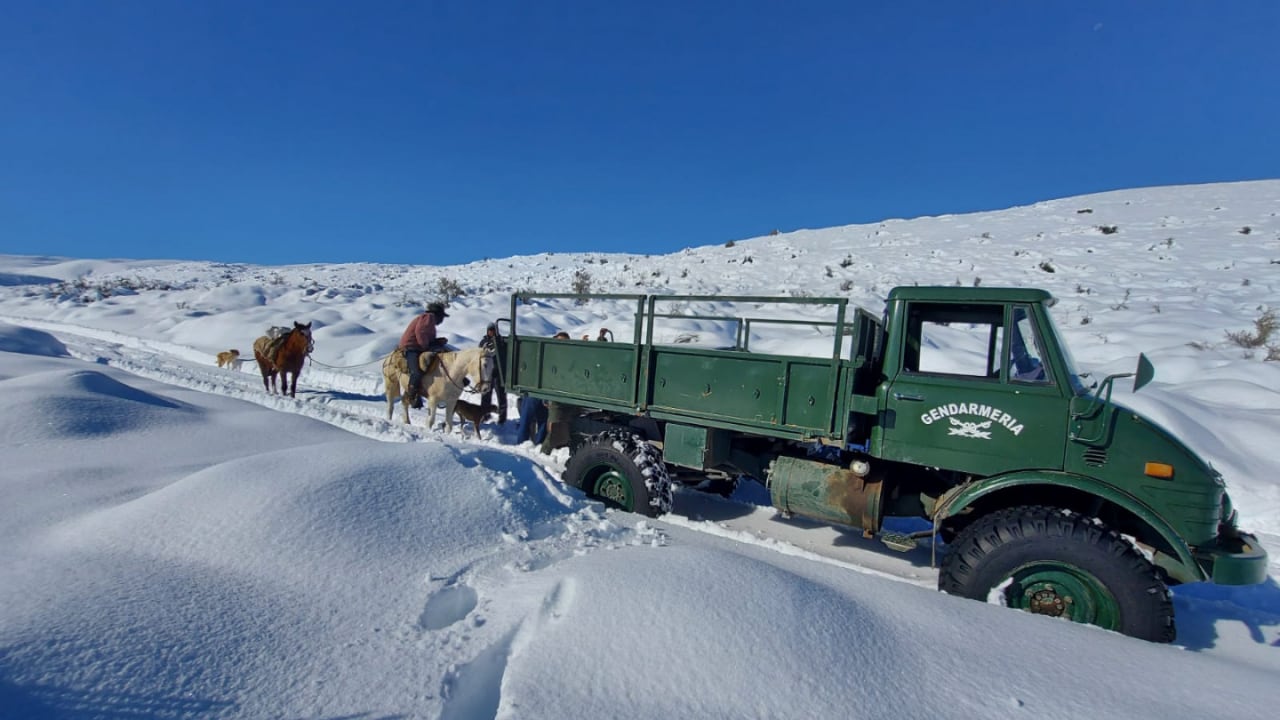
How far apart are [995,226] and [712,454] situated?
32354mm

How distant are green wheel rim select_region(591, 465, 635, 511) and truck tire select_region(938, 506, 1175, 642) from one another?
271cm

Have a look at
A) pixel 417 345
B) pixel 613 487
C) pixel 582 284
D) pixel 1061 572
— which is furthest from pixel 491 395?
pixel 582 284

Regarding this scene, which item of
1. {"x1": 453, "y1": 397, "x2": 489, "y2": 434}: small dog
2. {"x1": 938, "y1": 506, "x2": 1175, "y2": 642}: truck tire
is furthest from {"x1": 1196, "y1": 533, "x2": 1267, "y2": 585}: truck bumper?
{"x1": 453, "y1": 397, "x2": 489, "y2": 434}: small dog

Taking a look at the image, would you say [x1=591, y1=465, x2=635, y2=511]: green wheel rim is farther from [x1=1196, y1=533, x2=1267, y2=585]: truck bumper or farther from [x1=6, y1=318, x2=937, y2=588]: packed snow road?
[x1=1196, y1=533, x2=1267, y2=585]: truck bumper

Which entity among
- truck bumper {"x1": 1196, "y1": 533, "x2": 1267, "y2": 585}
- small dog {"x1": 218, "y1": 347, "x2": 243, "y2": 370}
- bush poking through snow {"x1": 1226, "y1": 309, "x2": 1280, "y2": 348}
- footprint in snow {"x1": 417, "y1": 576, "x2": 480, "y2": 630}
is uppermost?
bush poking through snow {"x1": 1226, "y1": 309, "x2": 1280, "y2": 348}

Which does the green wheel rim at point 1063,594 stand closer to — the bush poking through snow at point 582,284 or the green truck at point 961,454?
the green truck at point 961,454

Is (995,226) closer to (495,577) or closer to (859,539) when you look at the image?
(859,539)

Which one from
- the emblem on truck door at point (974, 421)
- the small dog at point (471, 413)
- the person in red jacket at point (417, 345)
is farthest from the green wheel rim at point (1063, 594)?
the person in red jacket at point (417, 345)

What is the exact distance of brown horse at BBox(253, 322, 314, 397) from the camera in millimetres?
12125

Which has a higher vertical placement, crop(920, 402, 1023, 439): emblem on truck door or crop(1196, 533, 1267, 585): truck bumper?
crop(920, 402, 1023, 439): emblem on truck door

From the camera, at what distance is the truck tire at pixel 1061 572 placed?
380 cm

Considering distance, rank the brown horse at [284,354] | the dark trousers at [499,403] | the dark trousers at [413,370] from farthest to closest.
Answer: the brown horse at [284,354] → the dark trousers at [413,370] → the dark trousers at [499,403]

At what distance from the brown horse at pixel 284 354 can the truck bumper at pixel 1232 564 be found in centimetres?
1277

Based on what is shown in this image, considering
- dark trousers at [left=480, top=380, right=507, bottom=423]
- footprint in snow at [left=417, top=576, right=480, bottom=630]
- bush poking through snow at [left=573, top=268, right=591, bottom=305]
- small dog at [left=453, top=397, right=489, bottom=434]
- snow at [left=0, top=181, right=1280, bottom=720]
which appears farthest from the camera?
bush poking through snow at [left=573, top=268, right=591, bottom=305]
